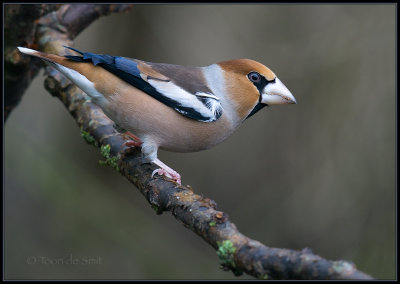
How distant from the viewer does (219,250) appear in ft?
7.72

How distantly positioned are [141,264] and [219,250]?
4.35 meters

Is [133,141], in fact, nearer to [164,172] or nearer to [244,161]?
[164,172]

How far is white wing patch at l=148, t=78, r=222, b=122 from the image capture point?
3619mm

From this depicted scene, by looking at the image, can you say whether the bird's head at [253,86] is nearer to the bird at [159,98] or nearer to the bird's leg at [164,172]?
the bird at [159,98]

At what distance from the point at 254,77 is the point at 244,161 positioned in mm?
3056

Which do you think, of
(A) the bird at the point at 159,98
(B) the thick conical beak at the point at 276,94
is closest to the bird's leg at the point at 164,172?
(A) the bird at the point at 159,98

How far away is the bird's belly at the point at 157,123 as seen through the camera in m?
3.59

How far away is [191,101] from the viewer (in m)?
3.66

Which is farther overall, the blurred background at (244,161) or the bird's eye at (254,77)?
the blurred background at (244,161)

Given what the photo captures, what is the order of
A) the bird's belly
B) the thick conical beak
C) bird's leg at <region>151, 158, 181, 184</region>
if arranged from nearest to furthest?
bird's leg at <region>151, 158, 181, 184</region> → the bird's belly → the thick conical beak

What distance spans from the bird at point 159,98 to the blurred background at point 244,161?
2.33m

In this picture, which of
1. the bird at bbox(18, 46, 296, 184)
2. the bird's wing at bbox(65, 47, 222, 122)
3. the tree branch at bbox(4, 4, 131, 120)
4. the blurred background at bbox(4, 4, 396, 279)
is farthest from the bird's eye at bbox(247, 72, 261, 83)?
the blurred background at bbox(4, 4, 396, 279)

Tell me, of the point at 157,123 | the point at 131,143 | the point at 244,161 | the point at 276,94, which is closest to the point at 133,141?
the point at 131,143

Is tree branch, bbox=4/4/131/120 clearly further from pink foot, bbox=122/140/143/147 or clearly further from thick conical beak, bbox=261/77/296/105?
thick conical beak, bbox=261/77/296/105
